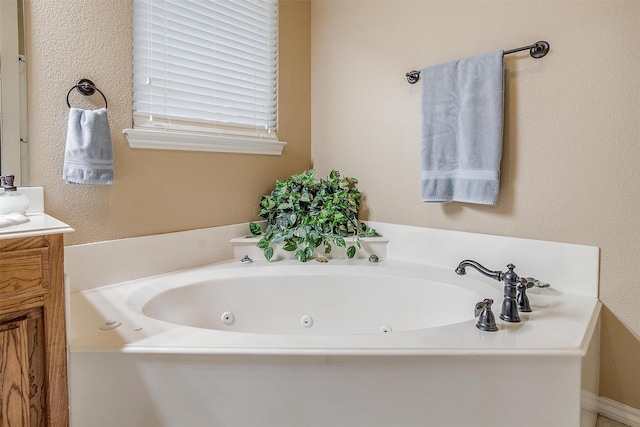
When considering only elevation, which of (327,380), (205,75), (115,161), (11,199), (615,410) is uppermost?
(205,75)

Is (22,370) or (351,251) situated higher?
(351,251)

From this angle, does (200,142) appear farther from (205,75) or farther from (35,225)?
(35,225)

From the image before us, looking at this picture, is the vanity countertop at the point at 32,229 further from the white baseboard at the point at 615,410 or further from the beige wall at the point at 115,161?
the white baseboard at the point at 615,410

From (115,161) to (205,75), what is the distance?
0.65 meters

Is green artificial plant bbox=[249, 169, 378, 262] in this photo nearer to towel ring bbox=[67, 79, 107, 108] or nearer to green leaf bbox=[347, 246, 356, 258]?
green leaf bbox=[347, 246, 356, 258]

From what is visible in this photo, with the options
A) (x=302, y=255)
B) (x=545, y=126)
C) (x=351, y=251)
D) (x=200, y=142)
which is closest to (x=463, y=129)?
(x=545, y=126)

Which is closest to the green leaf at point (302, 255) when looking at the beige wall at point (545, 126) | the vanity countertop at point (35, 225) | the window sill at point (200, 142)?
the beige wall at point (545, 126)

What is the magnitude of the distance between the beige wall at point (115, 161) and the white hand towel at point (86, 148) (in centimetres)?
5

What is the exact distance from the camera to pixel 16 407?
3.45 ft

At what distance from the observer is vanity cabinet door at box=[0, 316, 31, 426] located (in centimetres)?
103

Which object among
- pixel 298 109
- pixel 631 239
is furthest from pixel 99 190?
pixel 631 239

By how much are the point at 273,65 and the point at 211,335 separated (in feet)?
5.73

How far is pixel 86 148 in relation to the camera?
1583mm

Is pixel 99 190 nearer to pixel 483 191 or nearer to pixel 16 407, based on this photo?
pixel 16 407
